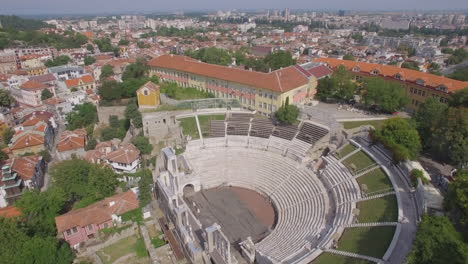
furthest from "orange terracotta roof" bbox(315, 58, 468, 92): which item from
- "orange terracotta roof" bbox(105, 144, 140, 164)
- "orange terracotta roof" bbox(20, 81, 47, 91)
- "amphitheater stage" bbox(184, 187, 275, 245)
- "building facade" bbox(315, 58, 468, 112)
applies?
"orange terracotta roof" bbox(20, 81, 47, 91)

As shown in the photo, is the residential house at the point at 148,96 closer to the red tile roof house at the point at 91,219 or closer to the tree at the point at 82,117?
the red tile roof house at the point at 91,219

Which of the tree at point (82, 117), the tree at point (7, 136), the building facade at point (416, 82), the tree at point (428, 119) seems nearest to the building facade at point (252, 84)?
the building facade at point (416, 82)

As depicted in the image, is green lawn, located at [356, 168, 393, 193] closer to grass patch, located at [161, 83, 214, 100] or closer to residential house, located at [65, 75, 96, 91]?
grass patch, located at [161, 83, 214, 100]

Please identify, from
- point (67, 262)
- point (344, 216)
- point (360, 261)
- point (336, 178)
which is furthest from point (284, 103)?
point (67, 262)

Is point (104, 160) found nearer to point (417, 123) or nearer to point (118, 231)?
point (118, 231)

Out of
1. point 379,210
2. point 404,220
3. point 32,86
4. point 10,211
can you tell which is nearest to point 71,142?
point 10,211

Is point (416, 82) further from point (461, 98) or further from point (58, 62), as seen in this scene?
point (58, 62)
